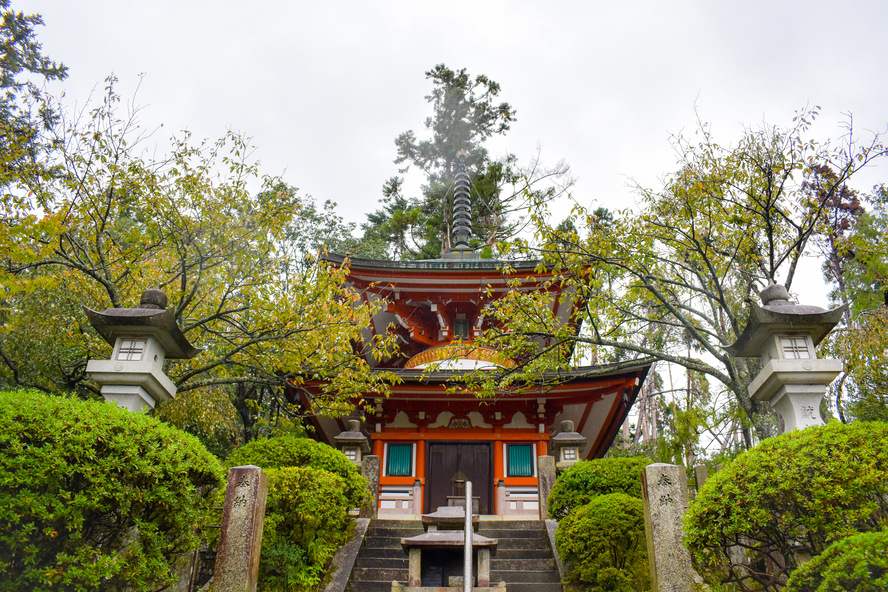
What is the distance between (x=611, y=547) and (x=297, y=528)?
375 cm

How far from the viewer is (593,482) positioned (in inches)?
336

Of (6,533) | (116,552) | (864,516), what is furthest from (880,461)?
(6,533)

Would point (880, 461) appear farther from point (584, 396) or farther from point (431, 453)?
point (431, 453)

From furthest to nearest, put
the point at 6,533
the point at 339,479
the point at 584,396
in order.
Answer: the point at 584,396 < the point at 339,479 < the point at 6,533

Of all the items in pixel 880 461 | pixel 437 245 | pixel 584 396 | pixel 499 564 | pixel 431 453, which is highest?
pixel 437 245

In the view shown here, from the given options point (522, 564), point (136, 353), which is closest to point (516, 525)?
point (522, 564)

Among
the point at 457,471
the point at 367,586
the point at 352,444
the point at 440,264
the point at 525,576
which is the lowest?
the point at 367,586

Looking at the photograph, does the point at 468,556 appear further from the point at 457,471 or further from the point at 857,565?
the point at 457,471

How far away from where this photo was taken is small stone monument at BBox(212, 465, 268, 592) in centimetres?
522

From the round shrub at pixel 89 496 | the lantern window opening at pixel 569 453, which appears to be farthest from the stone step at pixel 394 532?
the round shrub at pixel 89 496

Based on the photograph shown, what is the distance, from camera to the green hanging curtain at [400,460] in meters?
13.1

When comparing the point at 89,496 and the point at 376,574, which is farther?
the point at 376,574

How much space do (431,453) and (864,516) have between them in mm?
9790

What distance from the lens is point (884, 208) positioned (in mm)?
18219
